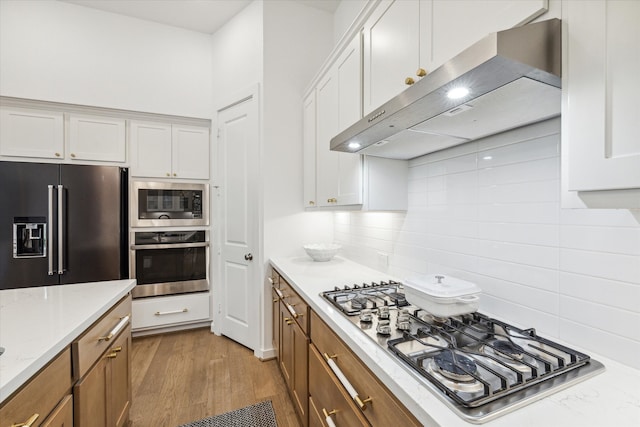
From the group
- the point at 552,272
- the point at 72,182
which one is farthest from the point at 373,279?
the point at 72,182

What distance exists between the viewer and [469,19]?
0.83 metres

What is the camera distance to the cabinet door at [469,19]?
695 millimetres

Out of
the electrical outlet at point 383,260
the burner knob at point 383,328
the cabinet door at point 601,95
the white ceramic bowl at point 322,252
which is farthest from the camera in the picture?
the white ceramic bowl at point 322,252

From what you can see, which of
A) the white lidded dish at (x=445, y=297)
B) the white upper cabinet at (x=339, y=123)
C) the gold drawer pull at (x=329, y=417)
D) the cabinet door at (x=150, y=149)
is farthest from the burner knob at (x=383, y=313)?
the cabinet door at (x=150, y=149)

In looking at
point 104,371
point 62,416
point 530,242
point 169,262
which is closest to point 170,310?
point 169,262

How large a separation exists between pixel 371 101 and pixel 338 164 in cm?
53

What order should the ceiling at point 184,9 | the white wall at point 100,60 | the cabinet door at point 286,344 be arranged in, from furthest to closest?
the ceiling at point 184,9, the white wall at point 100,60, the cabinet door at point 286,344

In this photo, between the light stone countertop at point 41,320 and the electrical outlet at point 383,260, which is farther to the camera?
the electrical outlet at point 383,260

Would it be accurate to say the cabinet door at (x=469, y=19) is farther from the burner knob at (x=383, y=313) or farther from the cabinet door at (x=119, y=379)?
the cabinet door at (x=119, y=379)

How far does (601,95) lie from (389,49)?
34.0 inches

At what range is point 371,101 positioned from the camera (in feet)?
4.63

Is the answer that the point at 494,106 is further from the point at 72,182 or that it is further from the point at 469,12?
the point at 72,182

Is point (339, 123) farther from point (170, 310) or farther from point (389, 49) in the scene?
point (170, 310)

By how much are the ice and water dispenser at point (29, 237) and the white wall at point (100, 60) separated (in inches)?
44.5
